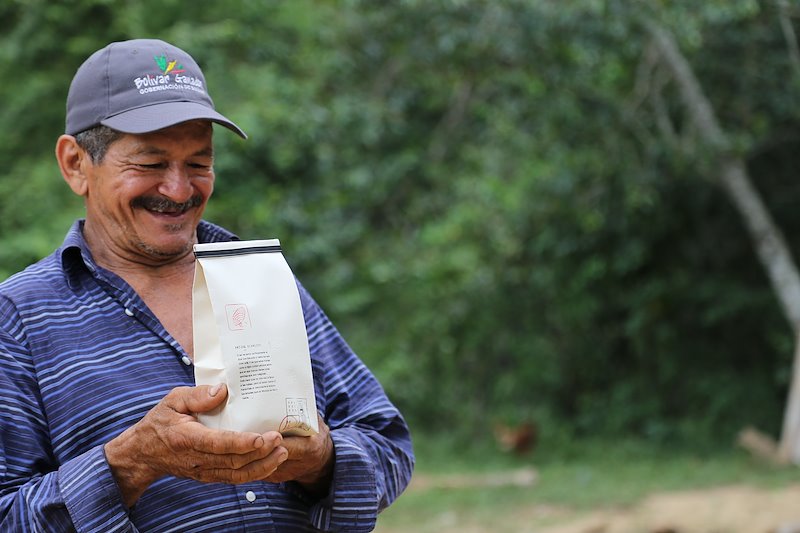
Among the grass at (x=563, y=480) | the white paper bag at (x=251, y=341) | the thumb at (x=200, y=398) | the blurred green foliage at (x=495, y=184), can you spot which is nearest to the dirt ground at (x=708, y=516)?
the grass at (x=563, y=480)

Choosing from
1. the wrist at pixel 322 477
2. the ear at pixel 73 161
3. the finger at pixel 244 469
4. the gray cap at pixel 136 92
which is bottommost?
the wrist at pixel 322 477

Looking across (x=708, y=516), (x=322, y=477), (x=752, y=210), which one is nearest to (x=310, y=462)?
(x=322, y=477)

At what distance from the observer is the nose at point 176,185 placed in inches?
79.8

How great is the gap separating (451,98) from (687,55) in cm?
200

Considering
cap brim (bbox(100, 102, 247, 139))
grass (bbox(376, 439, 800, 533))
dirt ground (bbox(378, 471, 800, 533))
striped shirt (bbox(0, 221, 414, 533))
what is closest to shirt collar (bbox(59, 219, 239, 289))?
striped shirt (bbox(0, 221, 414, 533))

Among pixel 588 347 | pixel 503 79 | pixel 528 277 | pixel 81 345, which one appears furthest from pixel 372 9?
pixel 81 345

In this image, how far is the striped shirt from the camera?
1774 mm

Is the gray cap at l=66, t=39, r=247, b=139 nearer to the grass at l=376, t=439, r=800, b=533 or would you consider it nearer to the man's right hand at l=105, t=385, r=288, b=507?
the man's right hand at l=105, t=385, r=288, b=507

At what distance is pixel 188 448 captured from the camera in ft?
5.58

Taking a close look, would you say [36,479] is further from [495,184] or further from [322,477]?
[495,184]

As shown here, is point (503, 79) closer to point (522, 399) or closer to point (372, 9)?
point (372, 9)

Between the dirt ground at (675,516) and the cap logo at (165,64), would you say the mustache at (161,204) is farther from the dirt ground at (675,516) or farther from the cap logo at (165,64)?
the dirt ground at (675,516)

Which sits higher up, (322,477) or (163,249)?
(163,249)

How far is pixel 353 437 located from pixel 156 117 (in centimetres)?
70
